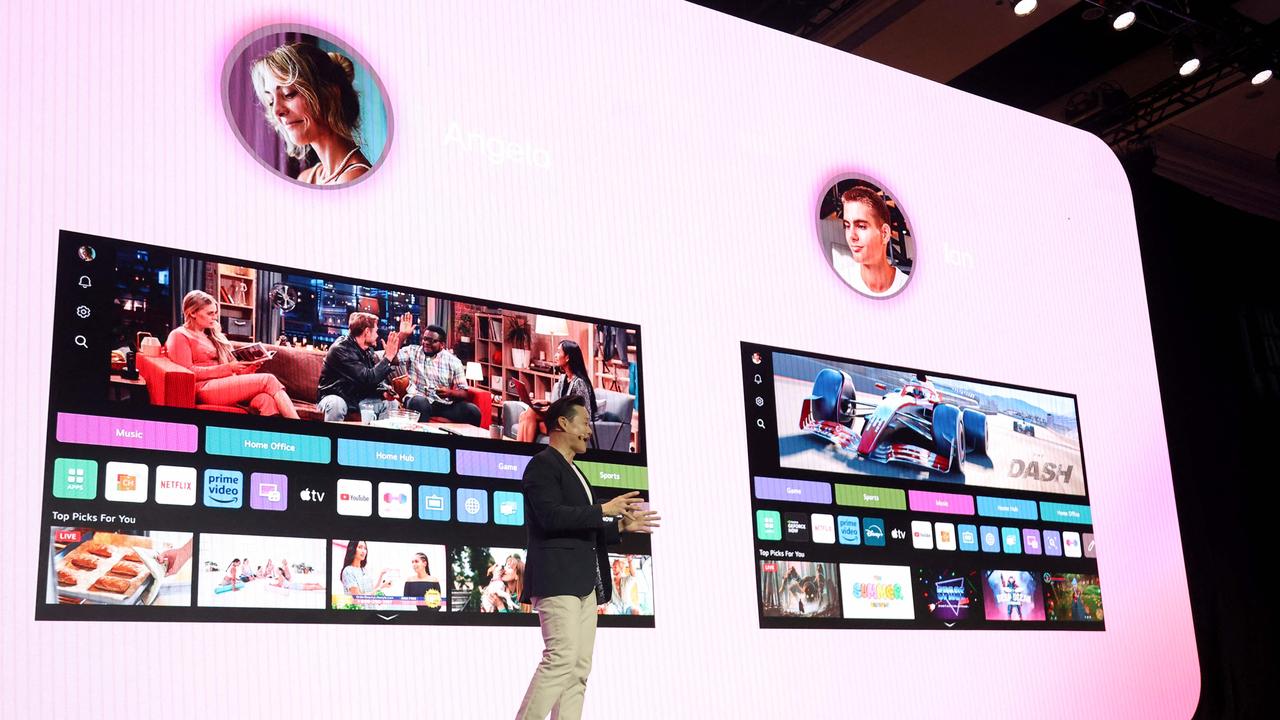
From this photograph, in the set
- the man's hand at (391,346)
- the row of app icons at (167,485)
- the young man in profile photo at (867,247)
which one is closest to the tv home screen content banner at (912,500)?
the young man in profile photo at (867,247)

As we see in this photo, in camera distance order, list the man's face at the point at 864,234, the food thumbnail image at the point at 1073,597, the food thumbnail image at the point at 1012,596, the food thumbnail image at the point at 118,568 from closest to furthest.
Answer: the food thumbnail image at the point at 118,568
the food thumbnail image at the point at 1012,596
the man's face at the point at 864,234
the food thumbnail image at the point at 1073,597

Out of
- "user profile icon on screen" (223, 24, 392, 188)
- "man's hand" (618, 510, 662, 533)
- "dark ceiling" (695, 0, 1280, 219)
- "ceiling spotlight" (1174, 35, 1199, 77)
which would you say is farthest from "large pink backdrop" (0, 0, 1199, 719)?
"dark ceiling" (695, 0, 1280, 219)

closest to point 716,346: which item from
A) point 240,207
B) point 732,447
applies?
point 732,447

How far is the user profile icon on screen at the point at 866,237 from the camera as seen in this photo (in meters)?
6.89

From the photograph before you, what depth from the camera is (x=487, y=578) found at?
5.19 m

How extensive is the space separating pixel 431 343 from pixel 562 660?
1.49 meters

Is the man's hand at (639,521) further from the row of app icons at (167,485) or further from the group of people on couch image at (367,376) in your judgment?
the row of app icons at (167,485)

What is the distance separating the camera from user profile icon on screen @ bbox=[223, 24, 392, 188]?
16.8ft

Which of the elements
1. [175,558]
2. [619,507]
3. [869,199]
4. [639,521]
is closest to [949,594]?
[869,199]

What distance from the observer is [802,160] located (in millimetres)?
6871

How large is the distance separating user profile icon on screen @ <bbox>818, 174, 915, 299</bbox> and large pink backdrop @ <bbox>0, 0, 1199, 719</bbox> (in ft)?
0.29

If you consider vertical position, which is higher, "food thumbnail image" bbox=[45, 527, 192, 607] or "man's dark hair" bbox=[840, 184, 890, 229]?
"man's dark hair" bbox=[840, 184, 890, 229]

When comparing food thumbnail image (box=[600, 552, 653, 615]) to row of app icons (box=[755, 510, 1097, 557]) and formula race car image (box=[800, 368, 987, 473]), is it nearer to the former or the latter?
row of app icons (box=[755, 510, 1097, 557])

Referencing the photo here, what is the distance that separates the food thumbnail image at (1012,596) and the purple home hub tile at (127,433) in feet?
14.0
